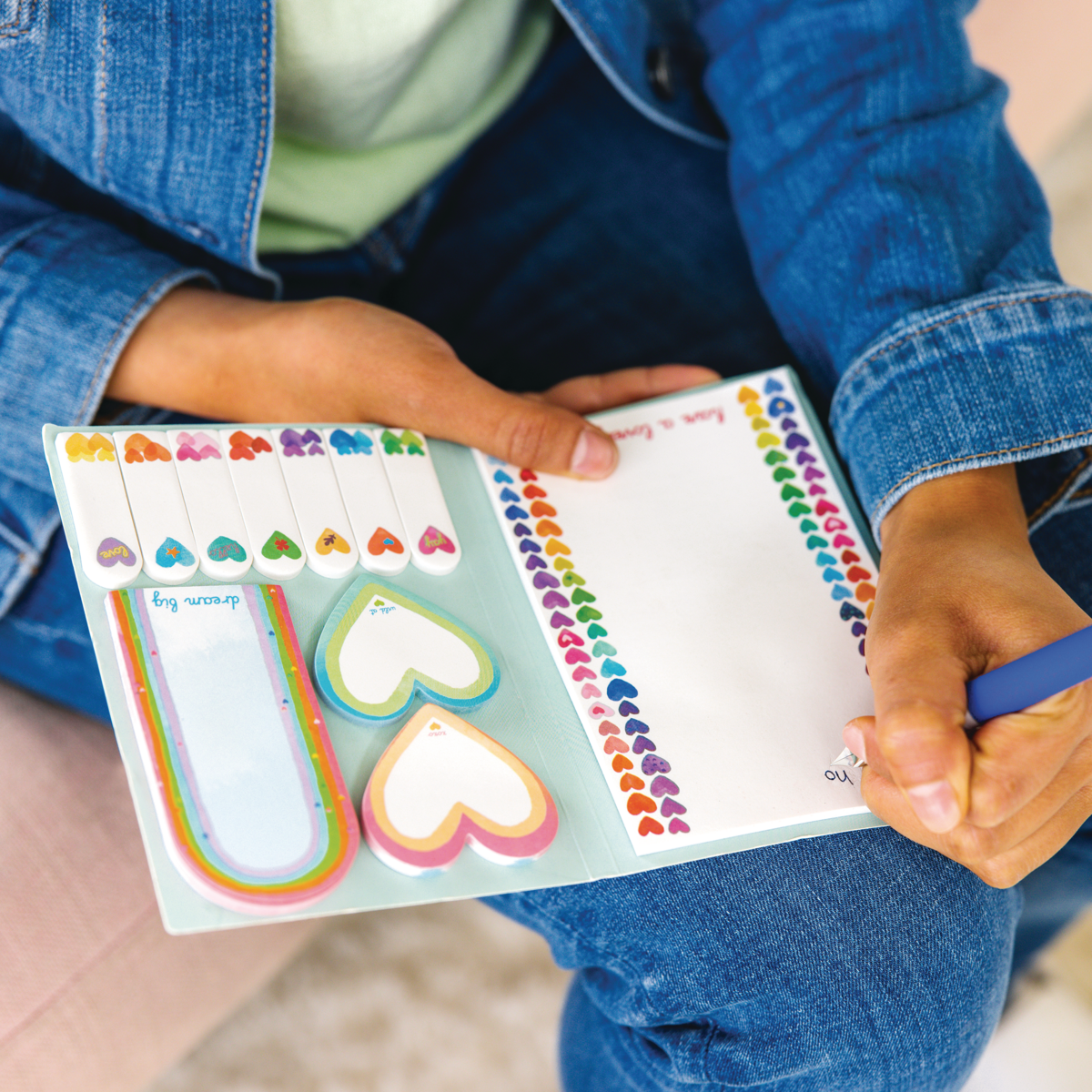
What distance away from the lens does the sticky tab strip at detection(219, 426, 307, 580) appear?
44 centimetres

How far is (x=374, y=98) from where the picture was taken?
0.58 metres

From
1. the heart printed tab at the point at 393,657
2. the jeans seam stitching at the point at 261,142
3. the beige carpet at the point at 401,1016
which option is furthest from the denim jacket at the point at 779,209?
the beige carpet at the point at 401,1016

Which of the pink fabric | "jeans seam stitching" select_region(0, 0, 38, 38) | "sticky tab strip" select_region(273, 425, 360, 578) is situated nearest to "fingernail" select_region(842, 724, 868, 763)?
"sticky tab strip" select_region(273, 425, 360, 578)

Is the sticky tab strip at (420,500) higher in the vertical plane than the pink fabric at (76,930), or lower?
higher

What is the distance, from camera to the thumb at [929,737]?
14.6 inches

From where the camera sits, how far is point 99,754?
1.91ft

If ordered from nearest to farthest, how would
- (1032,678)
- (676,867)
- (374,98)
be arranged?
(1032,678) < (676,867) < (374,98)

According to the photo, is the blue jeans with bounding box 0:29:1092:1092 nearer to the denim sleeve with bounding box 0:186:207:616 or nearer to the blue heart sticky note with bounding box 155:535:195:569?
the denim sleeve with bounding box 0:186:207:616

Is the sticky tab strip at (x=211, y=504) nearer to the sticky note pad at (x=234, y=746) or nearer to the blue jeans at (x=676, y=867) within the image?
the sticky note pad at (x=234, y=746)

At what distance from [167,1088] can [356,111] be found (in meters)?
0.75

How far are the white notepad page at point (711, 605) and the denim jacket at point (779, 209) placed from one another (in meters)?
0.05

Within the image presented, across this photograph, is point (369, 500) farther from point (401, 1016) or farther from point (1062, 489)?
point (401, 1016)

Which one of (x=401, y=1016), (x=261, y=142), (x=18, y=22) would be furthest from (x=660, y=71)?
(x=401, y=1016)

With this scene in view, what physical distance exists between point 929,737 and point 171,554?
328mm
